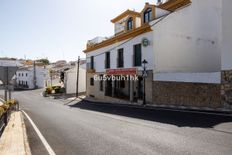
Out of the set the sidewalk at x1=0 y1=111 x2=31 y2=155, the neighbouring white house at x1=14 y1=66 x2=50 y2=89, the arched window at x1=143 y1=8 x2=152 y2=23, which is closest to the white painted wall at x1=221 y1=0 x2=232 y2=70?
the arched window at x1=143 y1=8 x2=152 y2=23

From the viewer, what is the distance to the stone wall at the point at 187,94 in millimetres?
15846

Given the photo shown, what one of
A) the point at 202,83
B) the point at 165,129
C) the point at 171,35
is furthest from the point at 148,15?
the point at 165,129

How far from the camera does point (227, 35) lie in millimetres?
15234

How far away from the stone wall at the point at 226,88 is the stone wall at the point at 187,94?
390mm

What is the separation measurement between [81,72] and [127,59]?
26497mm

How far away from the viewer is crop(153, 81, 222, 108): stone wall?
15.8m

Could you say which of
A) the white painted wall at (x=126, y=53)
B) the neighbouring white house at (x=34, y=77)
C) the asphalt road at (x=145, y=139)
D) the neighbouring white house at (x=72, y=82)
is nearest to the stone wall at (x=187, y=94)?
the white painted wall at (x=126, y=53)

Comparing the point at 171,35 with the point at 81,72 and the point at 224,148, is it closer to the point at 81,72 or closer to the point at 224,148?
the point at 224,148

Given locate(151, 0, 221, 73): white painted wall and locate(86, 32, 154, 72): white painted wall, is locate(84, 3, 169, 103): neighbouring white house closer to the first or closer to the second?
locate(86, 32, 154, 72): white painted wall

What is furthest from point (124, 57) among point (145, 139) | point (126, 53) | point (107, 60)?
point (145, 139)

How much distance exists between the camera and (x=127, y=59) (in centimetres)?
2706

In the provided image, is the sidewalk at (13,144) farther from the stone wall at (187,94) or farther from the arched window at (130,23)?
the arched window at (130,23)

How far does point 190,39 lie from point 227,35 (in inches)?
297

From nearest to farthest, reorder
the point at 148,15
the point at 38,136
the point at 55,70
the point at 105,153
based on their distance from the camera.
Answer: the point at 105,153 → the point at 38,136 → the point at 148,15 → the point at 55,70
